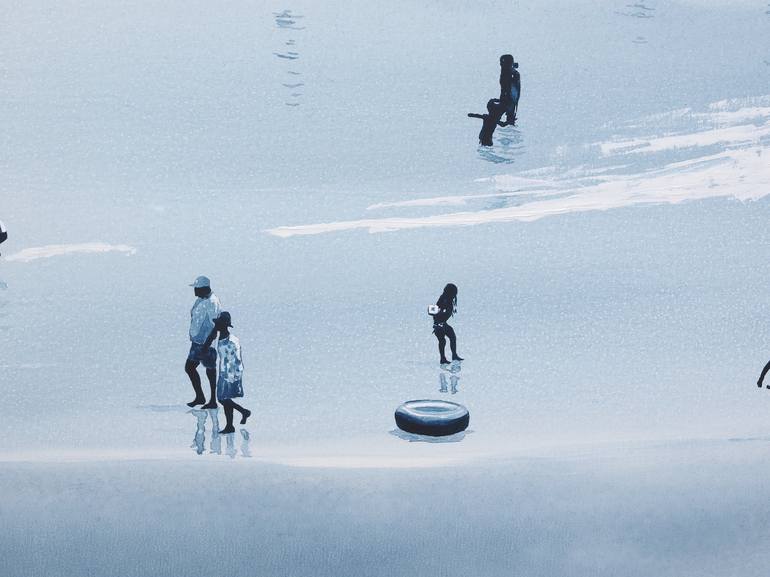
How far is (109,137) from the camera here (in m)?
19.0

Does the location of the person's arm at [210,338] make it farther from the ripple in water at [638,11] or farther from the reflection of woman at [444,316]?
the ripple in water at [638,11]

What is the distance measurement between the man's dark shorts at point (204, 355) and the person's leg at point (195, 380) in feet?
0.24

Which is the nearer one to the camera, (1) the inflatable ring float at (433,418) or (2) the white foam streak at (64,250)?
(1) the inflatable ring float at (433,418)

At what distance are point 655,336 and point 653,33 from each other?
25.0ft

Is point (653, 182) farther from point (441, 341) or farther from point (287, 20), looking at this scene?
point (287, 20)

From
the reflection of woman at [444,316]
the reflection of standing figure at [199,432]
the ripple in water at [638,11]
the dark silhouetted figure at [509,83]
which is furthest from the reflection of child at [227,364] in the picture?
the ripple in water at [638,11]

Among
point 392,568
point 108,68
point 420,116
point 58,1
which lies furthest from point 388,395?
point 58,1

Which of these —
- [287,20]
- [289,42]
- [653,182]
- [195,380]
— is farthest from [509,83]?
[195,380]

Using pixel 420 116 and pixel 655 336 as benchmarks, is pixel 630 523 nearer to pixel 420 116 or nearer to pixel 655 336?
pixel 655 336

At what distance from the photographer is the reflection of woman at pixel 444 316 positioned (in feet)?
49.2

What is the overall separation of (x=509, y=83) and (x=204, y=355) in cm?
728

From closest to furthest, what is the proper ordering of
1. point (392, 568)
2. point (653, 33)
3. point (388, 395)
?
point (392, 568) < point (388, 395) < point (653, 33)

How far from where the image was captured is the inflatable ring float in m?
13.1

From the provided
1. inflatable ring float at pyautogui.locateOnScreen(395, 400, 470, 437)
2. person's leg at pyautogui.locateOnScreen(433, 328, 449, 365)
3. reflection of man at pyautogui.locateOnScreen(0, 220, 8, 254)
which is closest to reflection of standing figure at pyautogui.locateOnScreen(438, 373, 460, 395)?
person's leg at pyautogui.locateOnScreen(433, 328, 449, 365)
